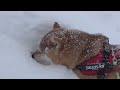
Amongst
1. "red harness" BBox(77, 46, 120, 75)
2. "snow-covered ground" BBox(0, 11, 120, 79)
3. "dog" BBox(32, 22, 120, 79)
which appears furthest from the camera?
"red harness" BBox(77, 46, 120, 75)

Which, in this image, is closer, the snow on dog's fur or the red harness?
the snow on dog's fur

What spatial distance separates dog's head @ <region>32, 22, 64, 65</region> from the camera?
19.3 ft

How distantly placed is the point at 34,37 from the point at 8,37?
0.43 metres

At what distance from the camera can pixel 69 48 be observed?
5.82 meters

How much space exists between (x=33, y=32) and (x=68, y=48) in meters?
0.87

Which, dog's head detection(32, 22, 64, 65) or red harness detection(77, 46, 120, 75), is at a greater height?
dog's head detection(32, 22, 64, 65)

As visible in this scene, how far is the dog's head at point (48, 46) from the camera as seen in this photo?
5.88m

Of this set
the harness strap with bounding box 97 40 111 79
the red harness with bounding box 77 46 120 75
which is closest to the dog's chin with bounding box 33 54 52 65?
the red harness with bounding box 77 46 120 75

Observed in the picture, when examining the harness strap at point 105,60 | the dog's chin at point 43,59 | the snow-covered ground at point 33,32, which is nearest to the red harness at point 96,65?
the harness strap at point 105,60

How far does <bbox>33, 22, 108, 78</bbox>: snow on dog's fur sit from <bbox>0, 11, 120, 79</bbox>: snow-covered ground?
0.12 metres

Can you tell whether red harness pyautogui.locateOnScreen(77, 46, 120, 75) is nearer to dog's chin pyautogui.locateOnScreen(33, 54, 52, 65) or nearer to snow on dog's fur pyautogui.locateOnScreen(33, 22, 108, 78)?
snow on dog's fur pyautogui.locateOnScreen(33, 22, 108, 78)

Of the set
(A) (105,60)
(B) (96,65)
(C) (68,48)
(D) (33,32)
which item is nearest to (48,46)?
(C) (68,48)

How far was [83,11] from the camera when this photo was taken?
7.30 m
